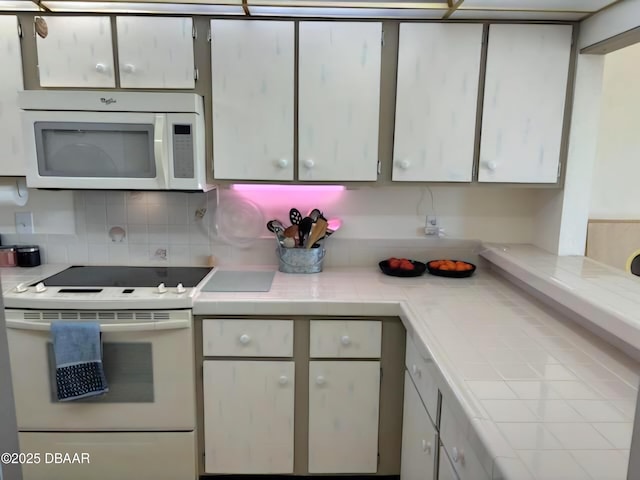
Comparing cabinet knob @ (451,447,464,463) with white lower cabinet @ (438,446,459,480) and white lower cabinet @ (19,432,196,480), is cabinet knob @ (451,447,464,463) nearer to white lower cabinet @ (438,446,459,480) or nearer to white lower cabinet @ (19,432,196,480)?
white lower cabinet @ (438,446,459,480)

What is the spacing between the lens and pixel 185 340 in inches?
72.9

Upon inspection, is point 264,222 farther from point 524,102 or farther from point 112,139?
point 524,102

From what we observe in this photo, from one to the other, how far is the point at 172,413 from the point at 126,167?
1.08 m

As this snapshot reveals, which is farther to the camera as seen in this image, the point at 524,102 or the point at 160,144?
the point at 524,102

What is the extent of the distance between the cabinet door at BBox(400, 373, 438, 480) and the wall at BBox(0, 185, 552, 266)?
832mm

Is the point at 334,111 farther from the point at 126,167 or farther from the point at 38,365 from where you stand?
the point at 38,365

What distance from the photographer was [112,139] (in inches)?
75.7

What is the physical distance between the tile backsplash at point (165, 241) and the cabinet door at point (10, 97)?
37cm

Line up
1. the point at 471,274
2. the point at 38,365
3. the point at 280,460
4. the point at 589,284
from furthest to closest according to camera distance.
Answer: the point at 471,274
the point at 280,460
the point at 38,365
the point at 589,284

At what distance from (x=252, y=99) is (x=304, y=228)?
0.66 meters

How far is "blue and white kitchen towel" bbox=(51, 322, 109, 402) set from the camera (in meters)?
1.78

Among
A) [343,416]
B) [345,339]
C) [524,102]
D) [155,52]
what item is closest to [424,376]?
[345,339]

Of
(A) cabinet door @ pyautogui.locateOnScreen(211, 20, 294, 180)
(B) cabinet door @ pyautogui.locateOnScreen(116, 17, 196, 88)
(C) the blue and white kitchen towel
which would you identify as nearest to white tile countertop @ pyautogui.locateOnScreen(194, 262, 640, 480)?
(C) the blue and white kitchen towel

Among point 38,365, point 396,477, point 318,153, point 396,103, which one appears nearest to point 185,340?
point 38,365
